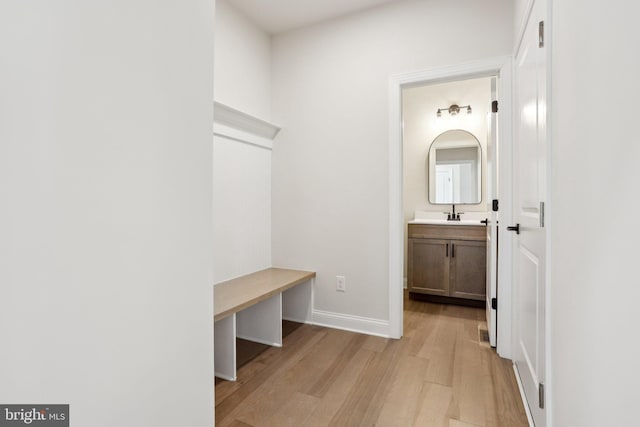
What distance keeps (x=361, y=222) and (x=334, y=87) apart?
3.88 feet

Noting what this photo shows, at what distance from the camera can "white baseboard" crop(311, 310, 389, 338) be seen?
2539 millimetres

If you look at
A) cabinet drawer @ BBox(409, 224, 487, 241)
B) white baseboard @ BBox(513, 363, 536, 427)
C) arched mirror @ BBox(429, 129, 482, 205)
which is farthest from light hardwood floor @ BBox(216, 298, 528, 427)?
arched mirror @ BBox(429, 129, 482, 205)

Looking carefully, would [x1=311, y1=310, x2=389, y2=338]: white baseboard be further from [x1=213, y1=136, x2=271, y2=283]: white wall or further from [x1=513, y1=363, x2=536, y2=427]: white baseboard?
[x1=513, y1=363, x2=536, y2=427]: white baseboard

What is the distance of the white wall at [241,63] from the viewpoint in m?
2.43

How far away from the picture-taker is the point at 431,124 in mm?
3959

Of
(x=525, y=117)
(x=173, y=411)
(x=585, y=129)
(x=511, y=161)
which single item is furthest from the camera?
(x=511, y=161)

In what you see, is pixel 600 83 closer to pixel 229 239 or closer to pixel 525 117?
pixel 525 117

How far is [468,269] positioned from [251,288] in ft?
7.43

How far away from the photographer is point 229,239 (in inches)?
98.4

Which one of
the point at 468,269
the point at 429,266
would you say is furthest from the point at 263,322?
the point at 468,269

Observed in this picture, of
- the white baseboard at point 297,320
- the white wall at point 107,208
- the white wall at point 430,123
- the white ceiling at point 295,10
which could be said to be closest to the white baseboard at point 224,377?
the white wall at point 107,208

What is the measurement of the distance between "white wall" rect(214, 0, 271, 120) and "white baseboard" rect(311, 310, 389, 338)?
188 centimetres

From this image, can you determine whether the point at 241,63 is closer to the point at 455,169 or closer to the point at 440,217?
the point at 455,169

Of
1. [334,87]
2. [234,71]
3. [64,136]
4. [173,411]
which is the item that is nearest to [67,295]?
[64,136]
